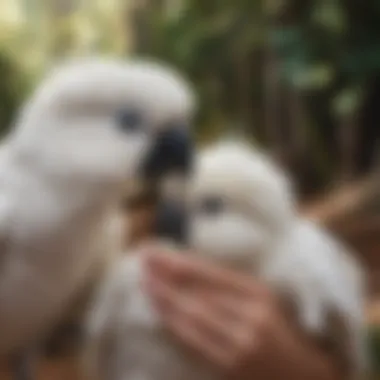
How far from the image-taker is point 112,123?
0.68m

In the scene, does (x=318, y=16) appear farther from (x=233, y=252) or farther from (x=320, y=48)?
(x=233, y=252)

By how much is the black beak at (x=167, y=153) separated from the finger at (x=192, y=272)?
0.07 m

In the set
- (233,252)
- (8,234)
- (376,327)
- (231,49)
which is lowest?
(8,234)

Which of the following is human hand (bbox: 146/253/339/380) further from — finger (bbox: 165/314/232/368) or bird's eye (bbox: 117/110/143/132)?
bird's eye (bbox: 117/110/143/132)

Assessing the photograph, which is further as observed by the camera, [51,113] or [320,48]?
[320,48]

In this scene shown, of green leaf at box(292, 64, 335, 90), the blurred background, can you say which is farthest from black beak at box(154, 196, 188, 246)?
green leaf at box(292, 64, 335, 90)

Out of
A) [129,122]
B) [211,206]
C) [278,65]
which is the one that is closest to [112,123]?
[129,122]

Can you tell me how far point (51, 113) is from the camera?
69 centimetres

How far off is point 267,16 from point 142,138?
31 centimetres

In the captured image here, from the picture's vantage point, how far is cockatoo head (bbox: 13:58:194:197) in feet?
2.21

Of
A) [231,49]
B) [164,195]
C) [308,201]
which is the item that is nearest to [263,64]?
[231,49]

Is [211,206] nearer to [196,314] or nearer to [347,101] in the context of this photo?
[196,314]

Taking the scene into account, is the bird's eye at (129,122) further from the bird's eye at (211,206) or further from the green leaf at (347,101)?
the green leaf at (347,101)

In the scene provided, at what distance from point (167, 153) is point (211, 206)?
83 millimetres
